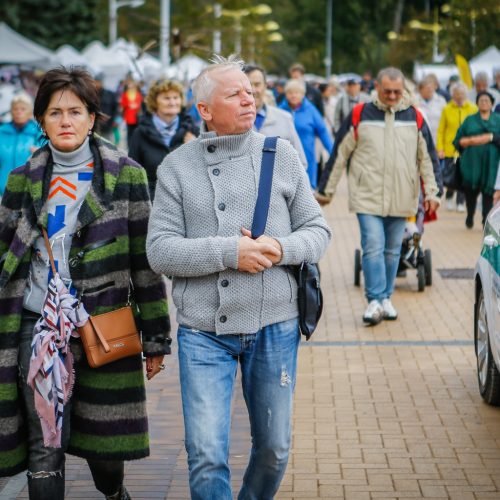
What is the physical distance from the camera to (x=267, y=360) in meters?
4.19

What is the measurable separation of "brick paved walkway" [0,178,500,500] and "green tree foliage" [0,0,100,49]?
4501cm

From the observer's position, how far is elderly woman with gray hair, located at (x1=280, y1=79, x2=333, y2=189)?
11.6 m

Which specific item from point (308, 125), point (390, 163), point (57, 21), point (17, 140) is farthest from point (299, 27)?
point (390, 163)


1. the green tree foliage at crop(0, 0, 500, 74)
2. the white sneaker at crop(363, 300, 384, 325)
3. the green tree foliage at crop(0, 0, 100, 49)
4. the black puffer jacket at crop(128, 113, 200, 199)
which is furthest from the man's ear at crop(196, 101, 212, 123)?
the green tree foliage at crop(0, 0, 100, 49)

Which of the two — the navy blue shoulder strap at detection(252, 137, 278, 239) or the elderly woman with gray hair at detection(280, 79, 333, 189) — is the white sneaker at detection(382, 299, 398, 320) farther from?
the navy blue shoulder strap at detection(252, 137, 278, 239)

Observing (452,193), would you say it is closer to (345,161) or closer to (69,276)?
(345,161)

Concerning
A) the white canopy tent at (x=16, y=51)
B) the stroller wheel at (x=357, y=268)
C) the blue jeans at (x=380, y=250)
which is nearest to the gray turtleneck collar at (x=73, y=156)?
the blue jeans at (x=380, y=250)

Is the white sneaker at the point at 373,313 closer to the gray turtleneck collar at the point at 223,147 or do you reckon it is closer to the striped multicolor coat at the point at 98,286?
the striped multicolor coat at the point at 98,286

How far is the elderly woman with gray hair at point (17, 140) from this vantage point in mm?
10625

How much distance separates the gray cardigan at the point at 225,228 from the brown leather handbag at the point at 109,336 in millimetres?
295

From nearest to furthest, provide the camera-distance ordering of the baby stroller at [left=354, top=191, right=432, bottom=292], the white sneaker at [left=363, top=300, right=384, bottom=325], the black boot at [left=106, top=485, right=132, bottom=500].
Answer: the black boot at [left=106, top=485, right=132, bottom=500], the white sneaker at [left=363, top=300, right=384, bottom=325], the baby stroller at [left=354, top=191, right=432, bottom=292]

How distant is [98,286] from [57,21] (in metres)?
52.9

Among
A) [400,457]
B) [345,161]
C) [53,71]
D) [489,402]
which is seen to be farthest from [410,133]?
[53,71]

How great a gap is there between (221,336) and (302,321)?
29cm
